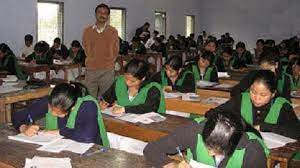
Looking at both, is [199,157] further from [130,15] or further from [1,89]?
[130,15]

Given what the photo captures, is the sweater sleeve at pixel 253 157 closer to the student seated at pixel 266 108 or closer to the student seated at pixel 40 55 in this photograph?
the student seated at pixel 266 108

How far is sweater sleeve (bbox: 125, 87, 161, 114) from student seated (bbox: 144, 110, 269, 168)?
1.30 metres

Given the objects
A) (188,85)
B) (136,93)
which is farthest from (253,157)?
(188,85)

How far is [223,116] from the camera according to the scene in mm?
1858

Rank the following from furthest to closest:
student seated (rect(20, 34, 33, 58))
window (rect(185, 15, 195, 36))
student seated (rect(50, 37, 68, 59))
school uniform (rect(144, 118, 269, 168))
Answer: window (rect(185, 15, 195, 36)) < student seated (rect(50, 37, 68, 59)) < student seated (rect(20, 34, 33, 58)) < school uniform (rect(144, 118, 269, 168))

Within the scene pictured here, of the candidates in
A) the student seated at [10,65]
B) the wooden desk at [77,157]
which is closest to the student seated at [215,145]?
the wooden desk at [77,157]

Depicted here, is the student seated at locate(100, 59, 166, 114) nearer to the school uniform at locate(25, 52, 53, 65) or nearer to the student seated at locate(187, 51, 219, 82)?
the student seated at locate(187, 51, 219, 82)

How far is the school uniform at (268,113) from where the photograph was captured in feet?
9.58

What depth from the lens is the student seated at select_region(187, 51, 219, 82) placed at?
19.4ft

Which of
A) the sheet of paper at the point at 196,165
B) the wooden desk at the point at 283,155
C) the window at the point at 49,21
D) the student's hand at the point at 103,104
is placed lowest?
the wooden desk at the point at 283,155

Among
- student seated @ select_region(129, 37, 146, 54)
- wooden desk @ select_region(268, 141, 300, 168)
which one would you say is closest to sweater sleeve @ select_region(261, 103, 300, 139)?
wooden desk @ select_region(268, 141, 300, 168)

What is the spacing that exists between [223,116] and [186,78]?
124 inches

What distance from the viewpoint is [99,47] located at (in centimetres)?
511

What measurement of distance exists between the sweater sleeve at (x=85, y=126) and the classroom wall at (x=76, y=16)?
6449mm
